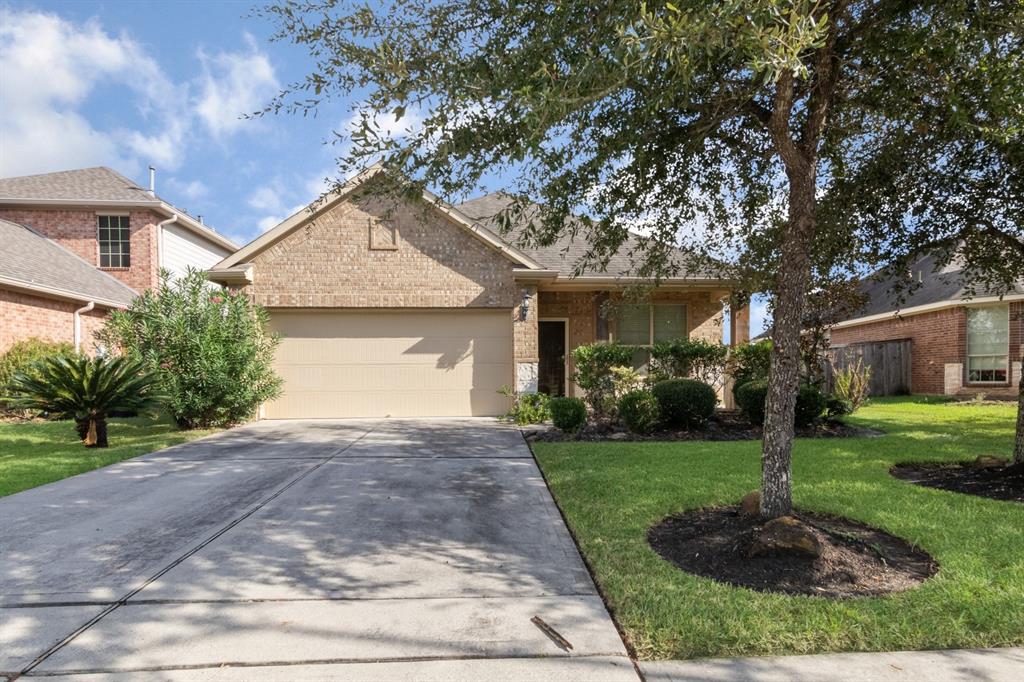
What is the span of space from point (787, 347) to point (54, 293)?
16.2m

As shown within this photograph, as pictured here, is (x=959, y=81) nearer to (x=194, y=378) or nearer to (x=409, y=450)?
(x=409, y=450)

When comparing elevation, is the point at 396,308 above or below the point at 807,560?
above

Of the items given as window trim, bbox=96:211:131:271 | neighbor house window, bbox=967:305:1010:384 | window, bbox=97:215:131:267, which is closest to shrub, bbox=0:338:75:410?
window trim, bbox=96:211:131:271

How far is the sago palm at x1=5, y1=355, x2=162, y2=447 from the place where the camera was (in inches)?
351

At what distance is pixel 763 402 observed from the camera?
9805mm

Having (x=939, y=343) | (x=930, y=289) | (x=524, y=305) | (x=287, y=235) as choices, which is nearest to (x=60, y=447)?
(x=287, y=235)

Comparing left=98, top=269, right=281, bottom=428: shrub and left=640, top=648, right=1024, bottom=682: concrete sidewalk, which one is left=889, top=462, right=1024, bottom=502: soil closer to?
left=640, top=648, right=1024, bottom=682: concrete sidewalk

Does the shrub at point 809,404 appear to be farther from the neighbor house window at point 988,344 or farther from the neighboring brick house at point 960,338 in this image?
the neighbor house window at point 988,344

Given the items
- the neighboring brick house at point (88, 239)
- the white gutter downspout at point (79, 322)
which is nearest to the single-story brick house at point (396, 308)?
the white gutter downspout at point (79, 322)

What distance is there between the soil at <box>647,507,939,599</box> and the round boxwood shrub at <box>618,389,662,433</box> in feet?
16.2

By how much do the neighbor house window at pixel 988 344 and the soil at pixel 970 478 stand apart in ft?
39.9

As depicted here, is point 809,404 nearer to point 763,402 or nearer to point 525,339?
point 763,402

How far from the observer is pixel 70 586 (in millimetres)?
3654

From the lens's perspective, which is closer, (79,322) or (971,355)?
(79,322)
